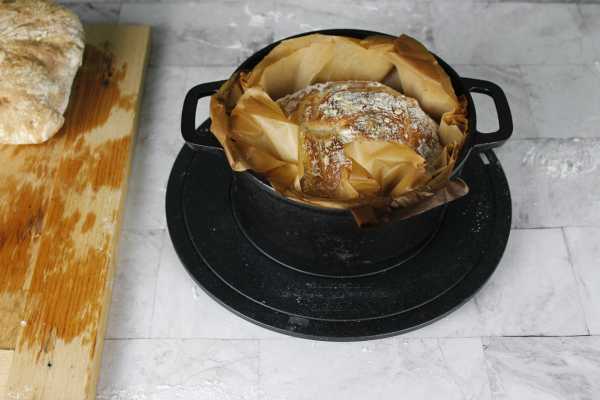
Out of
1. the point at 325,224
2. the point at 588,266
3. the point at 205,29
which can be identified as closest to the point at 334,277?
the point at 325,224

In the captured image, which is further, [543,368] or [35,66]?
[35,66]

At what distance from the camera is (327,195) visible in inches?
38.7

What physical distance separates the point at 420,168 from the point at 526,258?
13.8 inches

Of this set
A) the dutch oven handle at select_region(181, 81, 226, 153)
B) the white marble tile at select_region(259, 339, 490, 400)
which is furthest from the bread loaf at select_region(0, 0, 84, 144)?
the white marble tile at select_region(259, 339, 490, 400)

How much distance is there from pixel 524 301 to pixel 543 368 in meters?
0.11

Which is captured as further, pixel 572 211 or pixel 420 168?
pixel 572 211

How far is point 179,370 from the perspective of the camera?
1037 millimetres

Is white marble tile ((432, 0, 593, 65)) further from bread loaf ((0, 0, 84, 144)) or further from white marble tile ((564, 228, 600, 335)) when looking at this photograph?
bread loaf ((0, 0, 84, 144))

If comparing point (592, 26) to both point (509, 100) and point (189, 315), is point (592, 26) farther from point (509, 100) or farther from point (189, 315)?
point (189, 315)

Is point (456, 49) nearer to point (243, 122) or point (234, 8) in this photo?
point (234, 8)

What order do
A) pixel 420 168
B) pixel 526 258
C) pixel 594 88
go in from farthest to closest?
pixel 594 88 < pixel 526 258 < pixel 420 168

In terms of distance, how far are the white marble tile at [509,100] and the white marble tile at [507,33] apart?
26 mm

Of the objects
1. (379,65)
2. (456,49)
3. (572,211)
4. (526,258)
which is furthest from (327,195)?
(456,49)

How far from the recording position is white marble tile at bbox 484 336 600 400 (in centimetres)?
102
